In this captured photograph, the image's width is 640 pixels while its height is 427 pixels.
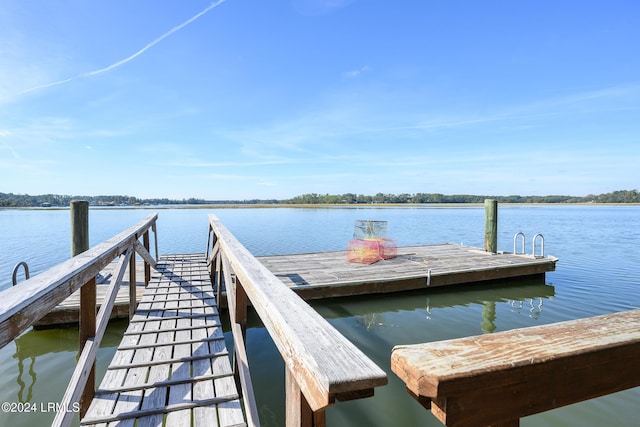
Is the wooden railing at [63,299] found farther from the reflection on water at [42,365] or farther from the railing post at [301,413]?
the reflection on water at [42,365]

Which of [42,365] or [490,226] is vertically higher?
[490,226]

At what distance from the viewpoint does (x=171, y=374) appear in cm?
267

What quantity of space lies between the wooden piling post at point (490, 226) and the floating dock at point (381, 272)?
0.33 metres

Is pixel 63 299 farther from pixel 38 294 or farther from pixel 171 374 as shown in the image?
pixel 171 374

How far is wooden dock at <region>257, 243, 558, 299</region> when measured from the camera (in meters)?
7.24

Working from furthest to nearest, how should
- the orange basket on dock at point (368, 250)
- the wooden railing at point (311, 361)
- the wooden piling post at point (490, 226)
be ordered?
the wooden piling post at point (490, 226), the orange basket on dock at point (368, 250), the wooden railing at point (311, 361)

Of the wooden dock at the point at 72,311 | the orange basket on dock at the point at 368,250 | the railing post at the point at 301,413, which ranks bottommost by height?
the wooden dock at the point at 72,311

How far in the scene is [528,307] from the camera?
7.53m

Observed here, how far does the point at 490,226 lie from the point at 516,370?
11018 millimetres

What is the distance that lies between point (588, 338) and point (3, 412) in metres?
5.43

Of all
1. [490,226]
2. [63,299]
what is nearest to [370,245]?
[490,226]

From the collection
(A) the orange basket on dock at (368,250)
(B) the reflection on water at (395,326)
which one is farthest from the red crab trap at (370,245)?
(B) the reflection on water at (395,326)

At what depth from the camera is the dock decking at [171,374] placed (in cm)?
213

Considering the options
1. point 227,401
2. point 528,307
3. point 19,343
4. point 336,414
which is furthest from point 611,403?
point 19,343
